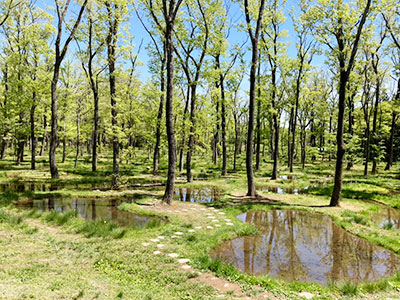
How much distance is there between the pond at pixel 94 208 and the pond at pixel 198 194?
11.3ft

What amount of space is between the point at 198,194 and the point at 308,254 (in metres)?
9.58

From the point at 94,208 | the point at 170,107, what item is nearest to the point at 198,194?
the point at 170,107

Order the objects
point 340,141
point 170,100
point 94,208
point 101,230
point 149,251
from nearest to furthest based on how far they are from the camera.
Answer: point 149,251 → point 101,230 → point 94,208 → point 170,100 → point 340,141

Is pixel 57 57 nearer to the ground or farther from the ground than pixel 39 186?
farther from the ground

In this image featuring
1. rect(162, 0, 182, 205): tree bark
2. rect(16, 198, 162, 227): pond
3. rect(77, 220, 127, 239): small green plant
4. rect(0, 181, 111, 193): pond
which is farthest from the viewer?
rect(0, 181, 111, 193): pond

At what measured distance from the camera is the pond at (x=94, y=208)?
1026 centimetres

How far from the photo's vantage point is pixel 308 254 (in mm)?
7598

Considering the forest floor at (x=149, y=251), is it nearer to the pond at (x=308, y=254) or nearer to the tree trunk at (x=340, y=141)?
the pond at (x=308, y=254)

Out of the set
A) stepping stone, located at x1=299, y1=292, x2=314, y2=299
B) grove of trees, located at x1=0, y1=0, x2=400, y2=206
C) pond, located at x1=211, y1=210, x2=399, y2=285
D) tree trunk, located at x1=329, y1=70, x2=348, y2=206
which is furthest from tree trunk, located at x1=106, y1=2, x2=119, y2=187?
stepping stone, located at x1=299, y1=292, x2=314, y2=299

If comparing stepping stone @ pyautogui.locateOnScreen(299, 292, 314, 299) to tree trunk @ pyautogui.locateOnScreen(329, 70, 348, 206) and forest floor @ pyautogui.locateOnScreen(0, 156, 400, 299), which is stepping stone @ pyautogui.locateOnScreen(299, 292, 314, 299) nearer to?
forest floor @ pyautogui.locateOnScreen(0, 156, 400, 299)

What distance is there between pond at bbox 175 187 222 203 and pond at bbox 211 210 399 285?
16.6 ft

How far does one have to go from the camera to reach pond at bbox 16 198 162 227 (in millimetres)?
10258

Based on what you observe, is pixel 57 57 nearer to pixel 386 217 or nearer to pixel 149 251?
pixel 149 251

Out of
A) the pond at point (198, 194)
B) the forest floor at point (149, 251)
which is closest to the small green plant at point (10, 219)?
the forest floor at point (149, 251)
